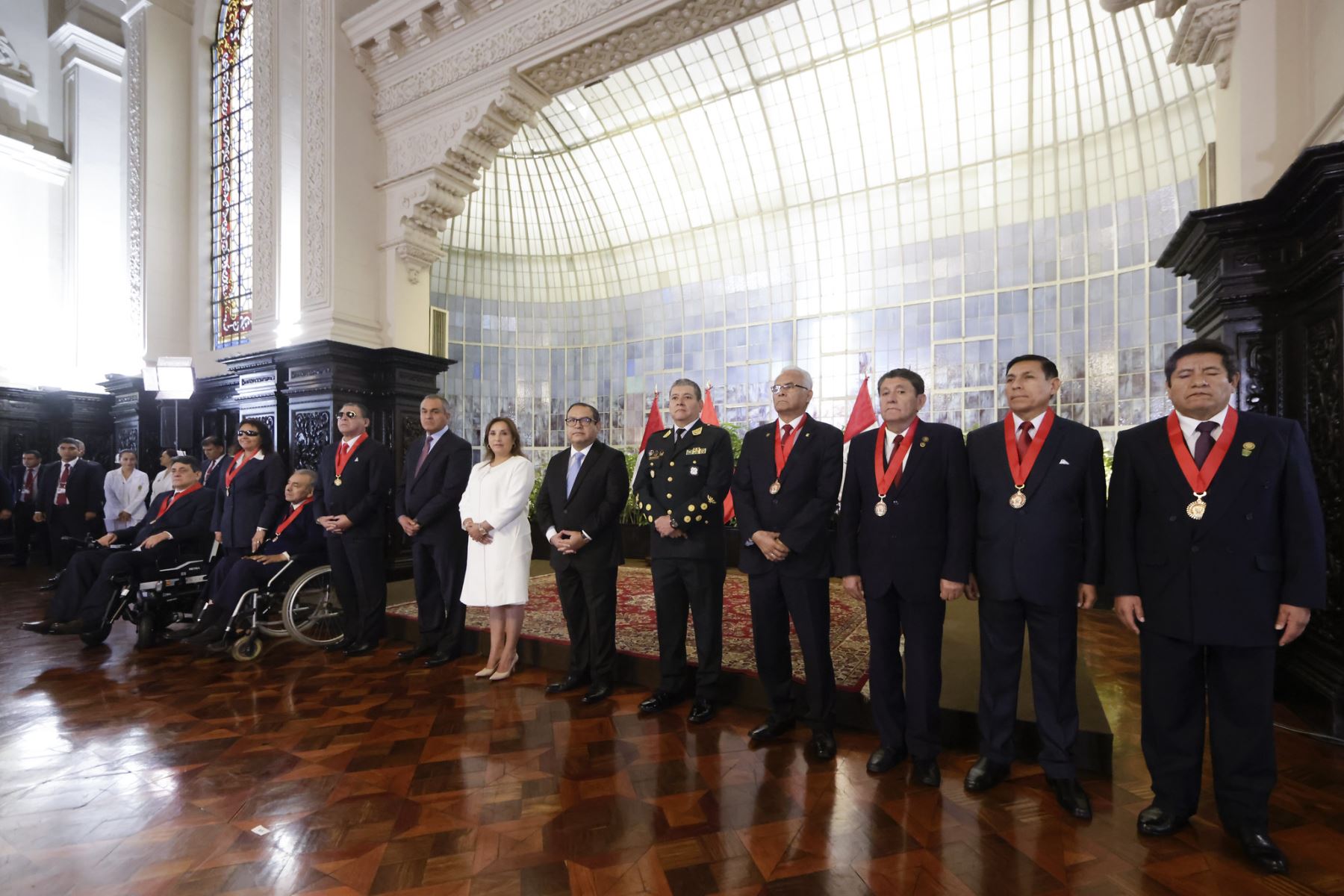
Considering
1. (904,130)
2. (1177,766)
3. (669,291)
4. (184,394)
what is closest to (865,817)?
(1177,766)

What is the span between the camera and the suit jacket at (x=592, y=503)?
152 inches

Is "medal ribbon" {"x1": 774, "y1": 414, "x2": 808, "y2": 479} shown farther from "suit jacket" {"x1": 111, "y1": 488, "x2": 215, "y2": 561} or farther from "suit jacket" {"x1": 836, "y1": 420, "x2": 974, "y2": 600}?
"suit jacket" {"x1": 111, "y1": 488, "x2": 215, "y2": 561}

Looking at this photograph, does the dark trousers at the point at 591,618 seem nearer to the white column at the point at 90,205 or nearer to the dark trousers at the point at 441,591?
the dark trousers at the point at 441,591

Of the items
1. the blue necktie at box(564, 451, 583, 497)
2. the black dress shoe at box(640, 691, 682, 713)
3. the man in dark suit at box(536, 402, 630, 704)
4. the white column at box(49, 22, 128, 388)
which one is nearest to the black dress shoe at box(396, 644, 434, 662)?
the man in dark suit at box(536, 402, 630, 704)

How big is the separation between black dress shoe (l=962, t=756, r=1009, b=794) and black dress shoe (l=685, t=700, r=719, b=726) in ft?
4.11

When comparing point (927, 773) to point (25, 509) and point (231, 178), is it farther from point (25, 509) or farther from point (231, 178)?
point (25, 509)

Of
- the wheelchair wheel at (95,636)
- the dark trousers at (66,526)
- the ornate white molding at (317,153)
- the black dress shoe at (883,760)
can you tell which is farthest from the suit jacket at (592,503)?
the dark trousers at (66,526)

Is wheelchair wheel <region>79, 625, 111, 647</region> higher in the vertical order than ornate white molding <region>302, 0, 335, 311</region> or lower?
lower

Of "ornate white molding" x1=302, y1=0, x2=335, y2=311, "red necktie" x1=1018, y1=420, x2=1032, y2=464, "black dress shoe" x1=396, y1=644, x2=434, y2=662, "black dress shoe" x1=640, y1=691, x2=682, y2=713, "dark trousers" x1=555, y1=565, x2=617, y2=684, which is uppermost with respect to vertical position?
"ornate white molding" x1=302, y1=0, x2=335, y2=311

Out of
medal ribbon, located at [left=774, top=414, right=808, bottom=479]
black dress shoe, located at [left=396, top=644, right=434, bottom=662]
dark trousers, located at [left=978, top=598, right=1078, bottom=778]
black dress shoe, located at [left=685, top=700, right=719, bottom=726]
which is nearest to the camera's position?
dark trousers, located at [left=978, top=598, right=1078, bottom=778]

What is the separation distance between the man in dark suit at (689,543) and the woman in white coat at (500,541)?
95cm

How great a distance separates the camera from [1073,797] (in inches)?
96.3

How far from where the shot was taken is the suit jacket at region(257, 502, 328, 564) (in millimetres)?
4871

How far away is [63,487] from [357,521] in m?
6.51
